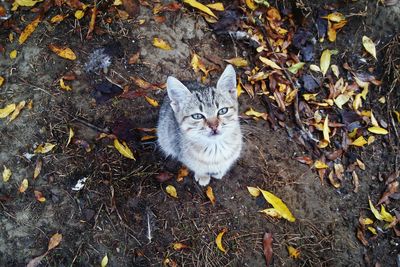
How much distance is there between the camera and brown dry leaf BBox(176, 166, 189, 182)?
4.30m

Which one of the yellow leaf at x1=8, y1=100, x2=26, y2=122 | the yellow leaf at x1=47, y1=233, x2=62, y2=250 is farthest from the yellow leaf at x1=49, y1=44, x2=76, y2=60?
the yellow leaf at x1=47, y1=233, x2=62, y2=250

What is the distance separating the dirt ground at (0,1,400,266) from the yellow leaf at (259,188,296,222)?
0.07 m

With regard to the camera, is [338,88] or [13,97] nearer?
[13,97]

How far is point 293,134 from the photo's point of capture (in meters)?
4.56

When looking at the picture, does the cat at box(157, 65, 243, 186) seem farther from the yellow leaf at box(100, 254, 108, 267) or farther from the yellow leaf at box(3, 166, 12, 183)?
the yellow leaf at box(3, 166, 12, 183)

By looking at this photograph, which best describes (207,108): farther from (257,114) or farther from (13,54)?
(13,54)

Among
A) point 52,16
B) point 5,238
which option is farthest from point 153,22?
point 5,238

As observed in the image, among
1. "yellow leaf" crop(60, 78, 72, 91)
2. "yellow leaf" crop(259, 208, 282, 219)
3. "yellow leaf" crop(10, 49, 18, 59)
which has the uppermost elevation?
"yellow leaf" crop(10, 49, 18, 59)

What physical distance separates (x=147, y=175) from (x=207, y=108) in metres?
1.18

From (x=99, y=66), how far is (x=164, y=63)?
31.1 inches

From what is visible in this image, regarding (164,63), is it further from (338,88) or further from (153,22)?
(338,88)

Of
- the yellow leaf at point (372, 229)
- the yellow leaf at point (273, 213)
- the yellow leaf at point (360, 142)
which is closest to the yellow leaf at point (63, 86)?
the yellow leaf at point (273, 213)

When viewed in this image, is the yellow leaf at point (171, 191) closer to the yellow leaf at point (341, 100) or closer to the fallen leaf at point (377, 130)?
the yellow leaf at point (341, 100)

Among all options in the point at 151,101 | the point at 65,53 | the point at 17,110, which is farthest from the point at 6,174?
the point at 151,101
